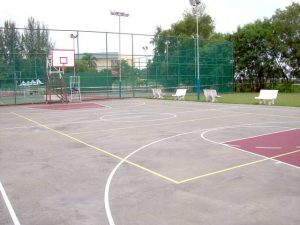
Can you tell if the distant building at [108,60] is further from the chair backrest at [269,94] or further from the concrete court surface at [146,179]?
the concrete court surface at [146,179]

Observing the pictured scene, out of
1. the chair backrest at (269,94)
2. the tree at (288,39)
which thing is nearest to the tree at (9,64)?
the chair backrest at (269,94)

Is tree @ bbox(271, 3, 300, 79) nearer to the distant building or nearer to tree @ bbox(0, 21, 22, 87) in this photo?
the distant building

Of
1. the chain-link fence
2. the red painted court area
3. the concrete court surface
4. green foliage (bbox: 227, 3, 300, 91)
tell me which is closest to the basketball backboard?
the chain-link fence

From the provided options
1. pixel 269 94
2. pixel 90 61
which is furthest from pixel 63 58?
pixel 269 94

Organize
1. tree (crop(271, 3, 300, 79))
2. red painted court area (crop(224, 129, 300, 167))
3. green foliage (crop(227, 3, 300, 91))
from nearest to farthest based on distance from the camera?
1. red painted court area (crop(224, 129, 300, 167))
2. tree (crop(271, 3, 300, 79))
3. green foliage (crop(227, 3, 300, 91))

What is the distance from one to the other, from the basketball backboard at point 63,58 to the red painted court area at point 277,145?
18.5m

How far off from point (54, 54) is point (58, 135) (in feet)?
51.3

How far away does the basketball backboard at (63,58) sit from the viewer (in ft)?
83.0

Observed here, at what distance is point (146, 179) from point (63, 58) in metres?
21.1

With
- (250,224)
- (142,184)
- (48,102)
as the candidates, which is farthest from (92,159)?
(48,102)

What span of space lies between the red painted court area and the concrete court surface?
0.11 metres

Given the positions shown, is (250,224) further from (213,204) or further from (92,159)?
(92,159)

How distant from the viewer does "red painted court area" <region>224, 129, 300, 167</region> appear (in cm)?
736

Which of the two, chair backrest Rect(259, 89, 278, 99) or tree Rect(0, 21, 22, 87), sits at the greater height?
tree Rect(0, 21, 22, 87)
